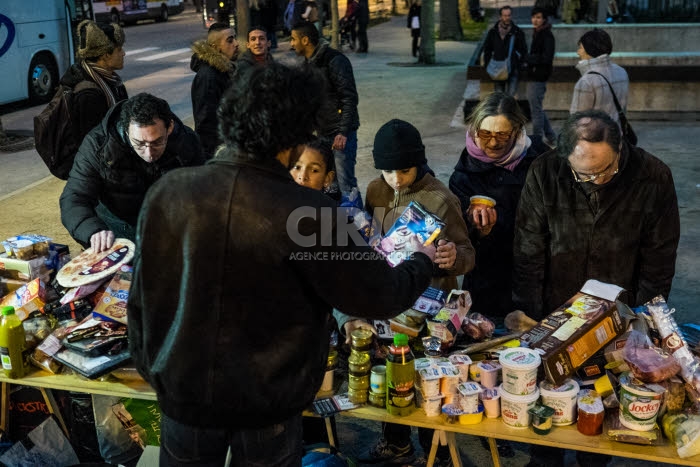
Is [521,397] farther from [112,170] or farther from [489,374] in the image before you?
[112,170]

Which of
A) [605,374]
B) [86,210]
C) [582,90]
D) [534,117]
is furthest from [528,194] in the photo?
[534,117]

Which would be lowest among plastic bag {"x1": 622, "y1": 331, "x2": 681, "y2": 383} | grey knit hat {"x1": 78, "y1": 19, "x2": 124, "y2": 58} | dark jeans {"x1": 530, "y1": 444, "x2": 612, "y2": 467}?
dark jeans {"x1": 530, "y1": 444, "x2": 612, "y2": 467}

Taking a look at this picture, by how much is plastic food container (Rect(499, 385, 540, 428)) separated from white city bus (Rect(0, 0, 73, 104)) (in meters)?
12.5

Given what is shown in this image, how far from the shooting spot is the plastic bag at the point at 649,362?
295 cm

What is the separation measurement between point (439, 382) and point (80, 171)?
7.69ft

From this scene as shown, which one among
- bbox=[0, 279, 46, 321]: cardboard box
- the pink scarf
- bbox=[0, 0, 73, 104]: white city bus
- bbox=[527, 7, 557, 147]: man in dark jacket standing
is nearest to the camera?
bbox=[0, 279, 46, 321]: cardboard box

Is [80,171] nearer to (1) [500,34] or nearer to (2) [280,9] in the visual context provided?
(1) [500,34]

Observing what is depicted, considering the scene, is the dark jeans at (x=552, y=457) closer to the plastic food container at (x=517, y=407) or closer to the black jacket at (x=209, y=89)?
the plastic food container at (x=517, y=407)

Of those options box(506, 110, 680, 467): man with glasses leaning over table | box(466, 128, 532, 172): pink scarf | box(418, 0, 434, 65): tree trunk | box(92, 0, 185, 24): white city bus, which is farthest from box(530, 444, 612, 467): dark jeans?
box(92, 0, 185, 24): white city bus

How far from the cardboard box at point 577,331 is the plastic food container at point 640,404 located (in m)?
0.23

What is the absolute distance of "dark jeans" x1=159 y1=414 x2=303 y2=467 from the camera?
243 centimetres

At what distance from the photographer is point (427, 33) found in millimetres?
17672

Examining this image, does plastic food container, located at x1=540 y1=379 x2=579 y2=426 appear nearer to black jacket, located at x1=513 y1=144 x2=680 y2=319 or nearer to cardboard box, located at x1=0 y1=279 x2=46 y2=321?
black jacket, located at x1=513 y1=144 x2=680 y2=319

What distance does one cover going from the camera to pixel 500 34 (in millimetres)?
11141
